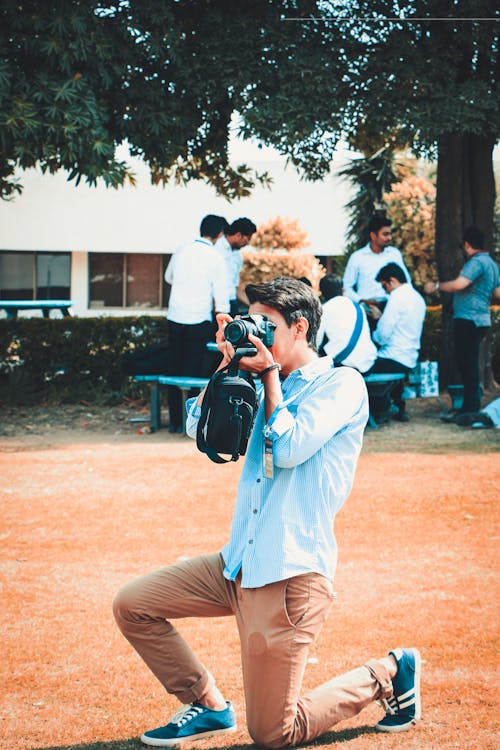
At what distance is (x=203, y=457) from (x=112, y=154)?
3312 mm

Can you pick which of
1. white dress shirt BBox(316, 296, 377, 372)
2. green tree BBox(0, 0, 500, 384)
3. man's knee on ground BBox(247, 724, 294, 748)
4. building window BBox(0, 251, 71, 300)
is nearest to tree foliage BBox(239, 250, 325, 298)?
building window BBox(0, 251, 71, 300)

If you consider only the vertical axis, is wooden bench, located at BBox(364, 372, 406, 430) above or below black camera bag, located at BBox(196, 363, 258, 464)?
below

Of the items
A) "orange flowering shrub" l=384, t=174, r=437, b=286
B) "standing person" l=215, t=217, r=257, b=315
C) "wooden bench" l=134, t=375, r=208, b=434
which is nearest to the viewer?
"wooden bench" l=134, t=375, r=208, b=434

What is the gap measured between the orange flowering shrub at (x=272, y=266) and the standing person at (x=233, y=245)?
11501mm

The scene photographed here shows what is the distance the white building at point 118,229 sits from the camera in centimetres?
2631

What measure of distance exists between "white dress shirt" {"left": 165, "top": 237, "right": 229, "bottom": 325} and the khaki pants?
6.30 meters

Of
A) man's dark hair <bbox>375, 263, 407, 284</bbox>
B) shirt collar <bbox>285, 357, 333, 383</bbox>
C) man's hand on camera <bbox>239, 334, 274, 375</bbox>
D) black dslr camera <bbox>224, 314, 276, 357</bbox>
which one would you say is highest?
man's dark hair <bbox>375, 263, 407, 284</bbox>

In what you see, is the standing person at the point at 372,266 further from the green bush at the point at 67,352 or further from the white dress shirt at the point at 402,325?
the green bush at the point at 67,352

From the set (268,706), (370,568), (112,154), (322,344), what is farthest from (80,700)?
(112,154)

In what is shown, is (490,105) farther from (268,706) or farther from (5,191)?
(268,706)

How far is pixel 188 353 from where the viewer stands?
32.9ft

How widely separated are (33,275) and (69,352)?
15030mm

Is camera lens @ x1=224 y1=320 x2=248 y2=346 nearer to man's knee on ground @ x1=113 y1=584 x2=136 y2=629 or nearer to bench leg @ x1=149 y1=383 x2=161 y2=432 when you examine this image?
man's knee on ground @ x1=113 y1=584 x2=136 y2=629

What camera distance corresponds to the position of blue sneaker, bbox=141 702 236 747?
11.8 ft
